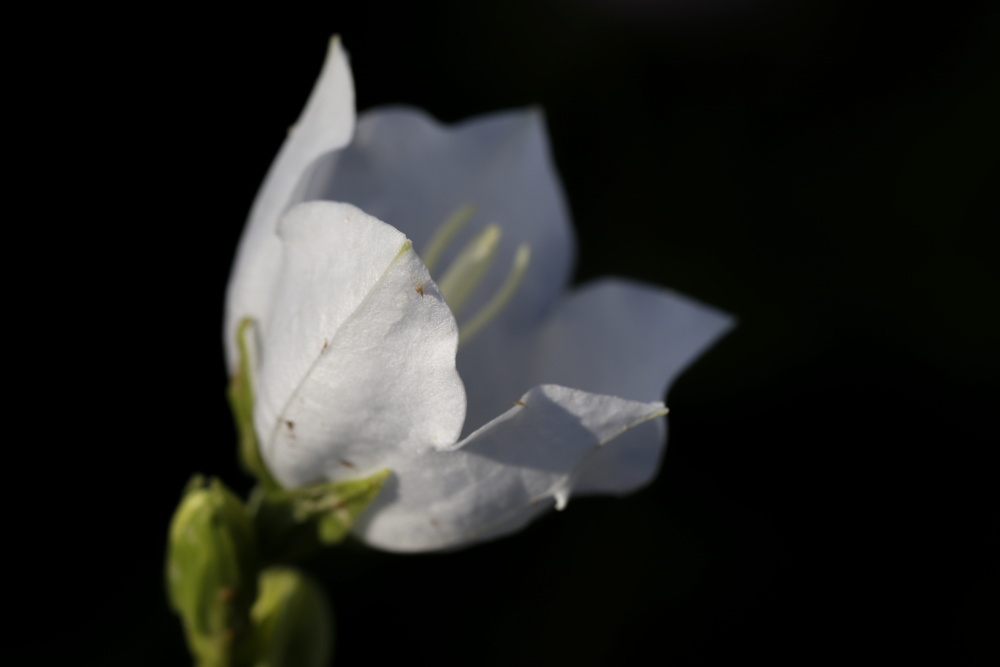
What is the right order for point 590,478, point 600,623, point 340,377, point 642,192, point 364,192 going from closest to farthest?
1. point 340,377
2. point 590,478
3. point 364,192
4. point 600,623
5. point 642,192

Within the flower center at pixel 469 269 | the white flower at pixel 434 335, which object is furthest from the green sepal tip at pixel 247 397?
the flower center at pixel 469 269

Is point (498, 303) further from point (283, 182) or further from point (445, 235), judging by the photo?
point (283, 182)

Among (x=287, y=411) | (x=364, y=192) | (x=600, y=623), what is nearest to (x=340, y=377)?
(x=287, y=411)

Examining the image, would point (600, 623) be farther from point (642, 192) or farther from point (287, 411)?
point (287, 411)

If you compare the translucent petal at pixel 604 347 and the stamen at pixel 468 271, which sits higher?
the stamen at pixel 468 271

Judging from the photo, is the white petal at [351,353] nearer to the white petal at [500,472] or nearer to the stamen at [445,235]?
the white petal at [500,472]

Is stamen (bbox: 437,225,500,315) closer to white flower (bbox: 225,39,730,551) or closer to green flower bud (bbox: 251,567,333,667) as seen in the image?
white flower (bbox: 225,39,730,551)
